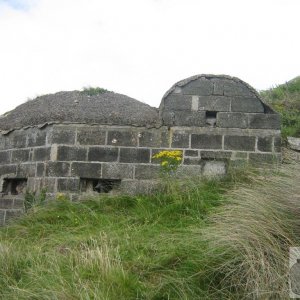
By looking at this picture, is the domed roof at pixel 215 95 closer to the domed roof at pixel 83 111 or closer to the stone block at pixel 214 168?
the domed roof at pixel 83 111

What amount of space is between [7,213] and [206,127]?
3609mm

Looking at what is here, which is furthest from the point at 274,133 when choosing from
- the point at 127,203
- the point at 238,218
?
the point at 238,218

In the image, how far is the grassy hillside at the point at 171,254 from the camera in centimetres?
421

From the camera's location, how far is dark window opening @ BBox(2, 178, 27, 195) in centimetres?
855

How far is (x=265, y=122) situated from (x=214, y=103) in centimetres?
88

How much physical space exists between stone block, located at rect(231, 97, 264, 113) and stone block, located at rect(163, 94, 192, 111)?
0.72 metres

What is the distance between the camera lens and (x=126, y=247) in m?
5.29

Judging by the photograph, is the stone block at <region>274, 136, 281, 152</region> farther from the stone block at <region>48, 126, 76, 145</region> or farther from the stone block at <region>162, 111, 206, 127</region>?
the stone block at <region>48, 126, 76, 145</region>

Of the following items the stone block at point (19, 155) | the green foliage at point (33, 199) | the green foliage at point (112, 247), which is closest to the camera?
the green foliage at point (112, 247)

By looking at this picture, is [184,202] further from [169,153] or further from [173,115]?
[173,115]

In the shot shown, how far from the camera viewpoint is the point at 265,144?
7930mm

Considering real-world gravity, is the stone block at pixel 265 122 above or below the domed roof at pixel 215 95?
below

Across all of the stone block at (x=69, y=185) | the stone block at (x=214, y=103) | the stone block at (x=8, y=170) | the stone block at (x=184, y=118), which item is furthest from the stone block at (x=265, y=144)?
the stone block at (x=8, y=170)

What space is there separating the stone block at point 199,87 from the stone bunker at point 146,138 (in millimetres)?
17
